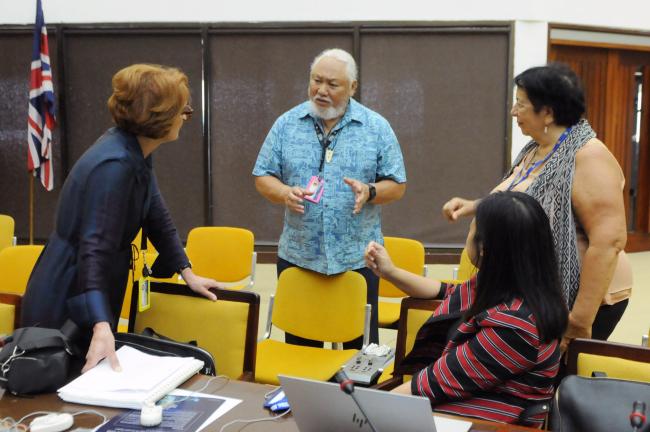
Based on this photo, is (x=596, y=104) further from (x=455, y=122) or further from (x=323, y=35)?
(x=323, y=35)

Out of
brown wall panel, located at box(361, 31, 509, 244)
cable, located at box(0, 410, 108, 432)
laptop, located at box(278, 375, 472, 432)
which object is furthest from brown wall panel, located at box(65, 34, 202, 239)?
laptop, located at box(278, 375, 472, 432)

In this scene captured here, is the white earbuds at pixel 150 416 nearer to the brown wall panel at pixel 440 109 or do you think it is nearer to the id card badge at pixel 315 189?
the id card badge at pixel 315 189

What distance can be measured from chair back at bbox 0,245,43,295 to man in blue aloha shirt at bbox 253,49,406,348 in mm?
1273

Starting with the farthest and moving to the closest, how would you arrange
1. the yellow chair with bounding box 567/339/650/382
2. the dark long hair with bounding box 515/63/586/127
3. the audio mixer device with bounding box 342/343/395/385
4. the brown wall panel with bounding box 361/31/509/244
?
the brown wall panel with bounding box 361/31/509/244, the dark long hair with bounding box 515/63/586/127, the audio mixer device with bounding box 342/343/395/385, the yellow chair with bounding box 567/339/650/382

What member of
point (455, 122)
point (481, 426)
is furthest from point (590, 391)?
point (455, 122)

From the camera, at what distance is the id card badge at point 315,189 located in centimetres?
296

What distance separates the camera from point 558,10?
670 cm

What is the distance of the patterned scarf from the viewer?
2.23 metres

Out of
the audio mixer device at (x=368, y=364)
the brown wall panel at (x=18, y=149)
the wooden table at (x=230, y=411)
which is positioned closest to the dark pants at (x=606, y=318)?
the audio mixer device at (x=368, y=364)

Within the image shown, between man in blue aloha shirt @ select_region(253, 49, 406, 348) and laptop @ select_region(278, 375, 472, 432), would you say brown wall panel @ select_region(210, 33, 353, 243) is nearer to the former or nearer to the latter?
man in blue aloha shirt @ select_region(253, 49, 406, 348)

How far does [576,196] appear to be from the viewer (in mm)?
2223

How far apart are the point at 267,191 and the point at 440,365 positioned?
5.03 feet

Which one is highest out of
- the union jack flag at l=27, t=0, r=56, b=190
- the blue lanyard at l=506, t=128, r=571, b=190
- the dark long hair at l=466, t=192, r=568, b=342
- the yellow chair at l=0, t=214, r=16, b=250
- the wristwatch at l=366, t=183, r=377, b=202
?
the union jack flag at l=27, t=0, r=56, b=190

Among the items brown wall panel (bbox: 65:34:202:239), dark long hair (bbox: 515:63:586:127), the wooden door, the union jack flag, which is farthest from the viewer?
the wooden door
